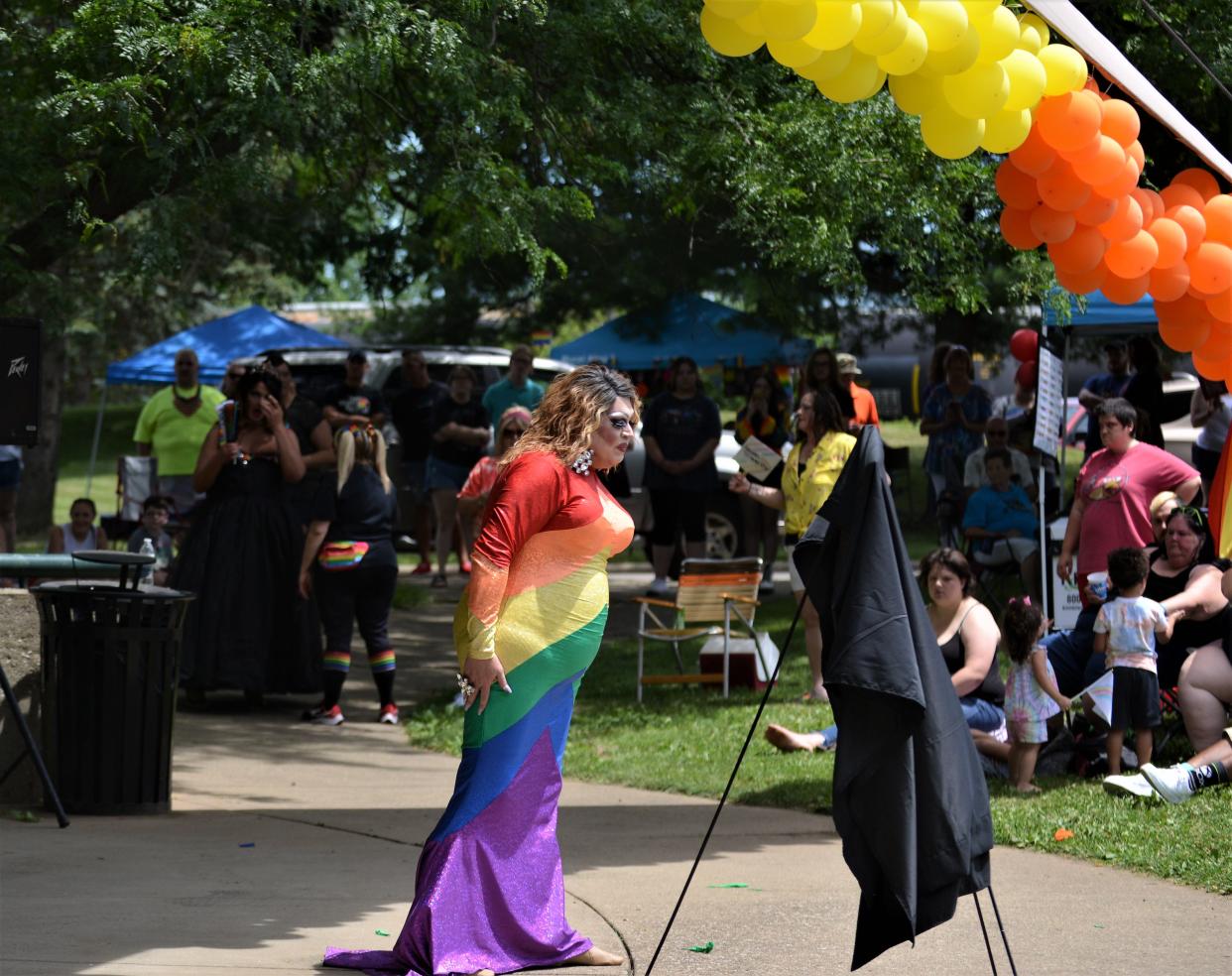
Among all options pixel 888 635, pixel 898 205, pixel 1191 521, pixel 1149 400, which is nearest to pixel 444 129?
pixel 898 205

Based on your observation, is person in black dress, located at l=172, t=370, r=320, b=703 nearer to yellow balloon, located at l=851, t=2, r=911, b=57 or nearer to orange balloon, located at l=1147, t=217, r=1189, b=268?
orange balloon, located at l=1147, t=217, r=1189, b=268

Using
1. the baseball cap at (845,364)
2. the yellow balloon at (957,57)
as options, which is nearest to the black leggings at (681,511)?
the baseball cap at (845,364)

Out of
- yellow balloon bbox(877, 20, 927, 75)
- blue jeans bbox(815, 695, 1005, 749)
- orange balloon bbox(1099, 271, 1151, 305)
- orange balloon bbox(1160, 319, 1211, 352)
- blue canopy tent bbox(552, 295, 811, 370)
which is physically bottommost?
blue jeans bbox(815, 695, 1005, 749)

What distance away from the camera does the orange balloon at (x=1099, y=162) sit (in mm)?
6059

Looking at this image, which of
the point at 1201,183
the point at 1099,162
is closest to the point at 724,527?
the point at 1201,183

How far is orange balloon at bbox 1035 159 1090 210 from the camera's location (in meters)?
6.12

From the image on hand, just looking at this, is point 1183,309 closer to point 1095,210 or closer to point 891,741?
point 1095,210

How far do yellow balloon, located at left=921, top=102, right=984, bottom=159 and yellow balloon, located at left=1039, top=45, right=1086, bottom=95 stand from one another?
31cm

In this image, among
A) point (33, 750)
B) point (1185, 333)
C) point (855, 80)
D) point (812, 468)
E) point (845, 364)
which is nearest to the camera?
point (855, 80)

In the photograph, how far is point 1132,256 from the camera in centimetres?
635

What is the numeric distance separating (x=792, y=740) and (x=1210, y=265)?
3641 mm

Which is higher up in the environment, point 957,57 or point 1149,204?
point 957,57

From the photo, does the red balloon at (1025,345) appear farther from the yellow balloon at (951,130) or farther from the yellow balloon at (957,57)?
the yellow balloon at (957,57)

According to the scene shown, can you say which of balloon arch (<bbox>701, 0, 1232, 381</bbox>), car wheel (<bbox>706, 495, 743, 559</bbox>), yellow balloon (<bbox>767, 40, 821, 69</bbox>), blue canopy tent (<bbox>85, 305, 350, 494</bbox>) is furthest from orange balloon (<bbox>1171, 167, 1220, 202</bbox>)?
blue canopy tent (<bbox>85, 305, 350, 494</bbox>)
